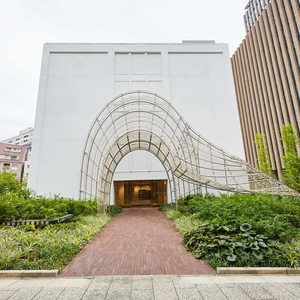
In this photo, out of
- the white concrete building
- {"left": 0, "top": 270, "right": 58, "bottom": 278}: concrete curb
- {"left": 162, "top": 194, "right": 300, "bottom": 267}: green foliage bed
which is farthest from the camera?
the white concrete building

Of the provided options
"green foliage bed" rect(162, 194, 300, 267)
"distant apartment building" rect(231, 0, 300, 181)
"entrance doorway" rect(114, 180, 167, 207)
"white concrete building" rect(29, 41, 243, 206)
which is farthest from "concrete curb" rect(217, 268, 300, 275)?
"distant apartment building" rect(231, 0, 300, 181)

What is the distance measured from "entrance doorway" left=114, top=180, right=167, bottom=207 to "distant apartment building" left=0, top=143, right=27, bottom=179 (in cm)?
4375

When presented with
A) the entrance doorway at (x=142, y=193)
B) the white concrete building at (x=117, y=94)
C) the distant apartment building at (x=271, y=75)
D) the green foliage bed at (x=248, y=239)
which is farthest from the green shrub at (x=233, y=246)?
the distant apartment building at (x=271, y=75)

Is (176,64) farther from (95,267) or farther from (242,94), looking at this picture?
(242,94)

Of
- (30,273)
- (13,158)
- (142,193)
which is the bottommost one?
(30,273)

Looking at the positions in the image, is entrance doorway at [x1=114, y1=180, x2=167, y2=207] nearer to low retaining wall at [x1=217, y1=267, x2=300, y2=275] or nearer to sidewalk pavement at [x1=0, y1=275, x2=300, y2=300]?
low retaining wall at [x1=217, y1=267, x2=300, y2=275]

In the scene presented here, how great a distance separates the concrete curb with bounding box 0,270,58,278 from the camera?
3979mm

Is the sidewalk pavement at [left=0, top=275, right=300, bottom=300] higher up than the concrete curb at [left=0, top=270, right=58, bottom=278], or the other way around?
the concrete curb at [left=0, top=270, right=58, bottom=278]

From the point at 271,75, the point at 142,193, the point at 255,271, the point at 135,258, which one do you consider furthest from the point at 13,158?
the point at 255,271

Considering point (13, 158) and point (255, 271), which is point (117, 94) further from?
point (13, 158)

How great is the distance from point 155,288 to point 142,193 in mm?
18939

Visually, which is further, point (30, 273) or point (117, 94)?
point (117, 94)

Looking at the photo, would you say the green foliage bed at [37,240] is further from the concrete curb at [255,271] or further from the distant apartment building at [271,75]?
the distant apartment building at [271,75]

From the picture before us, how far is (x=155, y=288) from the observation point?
11.5 feet
